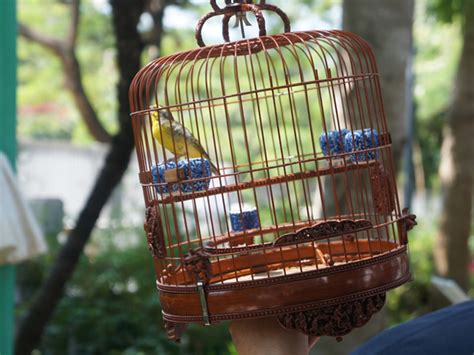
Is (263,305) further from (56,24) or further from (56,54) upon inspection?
(56,24)

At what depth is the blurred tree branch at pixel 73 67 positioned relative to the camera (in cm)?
952

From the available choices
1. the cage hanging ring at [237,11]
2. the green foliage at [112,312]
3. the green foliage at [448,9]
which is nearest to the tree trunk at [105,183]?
the green foliage at [112,312]

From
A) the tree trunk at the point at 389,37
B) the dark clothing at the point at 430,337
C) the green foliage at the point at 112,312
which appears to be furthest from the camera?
the green foliage at the point at 112,312

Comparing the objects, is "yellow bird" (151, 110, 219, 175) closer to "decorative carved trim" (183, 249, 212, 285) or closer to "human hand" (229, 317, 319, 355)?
"decorative carved trim" (183, 249, 212, 285)

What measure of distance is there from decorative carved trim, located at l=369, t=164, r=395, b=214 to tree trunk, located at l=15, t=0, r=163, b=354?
3.03m

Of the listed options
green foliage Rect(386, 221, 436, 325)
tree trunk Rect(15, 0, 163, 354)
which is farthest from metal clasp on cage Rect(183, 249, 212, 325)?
green foliage Rect(386, 221, 436, 325)

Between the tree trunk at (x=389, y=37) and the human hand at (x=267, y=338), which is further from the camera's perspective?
the tree trunk at (x=389, y=37)

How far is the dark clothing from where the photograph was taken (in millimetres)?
2414

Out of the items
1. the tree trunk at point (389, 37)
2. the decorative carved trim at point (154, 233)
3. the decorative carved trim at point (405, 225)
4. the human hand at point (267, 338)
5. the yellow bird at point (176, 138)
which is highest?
the tree trunk at point (389, 37)

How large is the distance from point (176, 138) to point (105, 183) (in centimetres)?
316

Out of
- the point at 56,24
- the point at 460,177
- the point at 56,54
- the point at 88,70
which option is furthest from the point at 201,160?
the point at 88,70

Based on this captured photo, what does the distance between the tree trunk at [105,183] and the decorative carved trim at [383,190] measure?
9.95 feet

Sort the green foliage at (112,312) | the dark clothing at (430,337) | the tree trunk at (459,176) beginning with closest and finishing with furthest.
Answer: the dark clothing at (430,337), the green foliage at (112,312), the tree trunk at (459,176)

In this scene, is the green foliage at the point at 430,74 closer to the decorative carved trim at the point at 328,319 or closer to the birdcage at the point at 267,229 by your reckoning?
the birdcage at the point at 267,229
